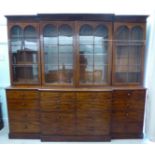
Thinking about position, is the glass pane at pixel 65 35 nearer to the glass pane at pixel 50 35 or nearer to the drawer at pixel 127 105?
the glass pane at pixel 50 35

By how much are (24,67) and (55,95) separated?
74 centimetres

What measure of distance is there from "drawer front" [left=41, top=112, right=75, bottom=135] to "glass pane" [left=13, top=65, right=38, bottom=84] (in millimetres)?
622

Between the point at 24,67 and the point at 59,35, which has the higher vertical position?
the point at 59,35

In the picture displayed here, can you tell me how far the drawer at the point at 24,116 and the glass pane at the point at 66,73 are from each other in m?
0.69

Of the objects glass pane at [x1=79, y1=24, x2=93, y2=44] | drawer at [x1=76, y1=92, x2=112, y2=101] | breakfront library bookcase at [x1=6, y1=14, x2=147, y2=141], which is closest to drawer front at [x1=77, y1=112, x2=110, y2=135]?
breakfront library bookcase at [x1=6, y1=14, x2=147, y2=141]

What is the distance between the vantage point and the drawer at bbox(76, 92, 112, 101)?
2785mm

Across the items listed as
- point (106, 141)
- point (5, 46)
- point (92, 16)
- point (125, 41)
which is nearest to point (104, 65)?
point (125, 41)

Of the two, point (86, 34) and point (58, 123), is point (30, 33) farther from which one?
point (58, 123)

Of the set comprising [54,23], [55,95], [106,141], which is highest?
[54,23]

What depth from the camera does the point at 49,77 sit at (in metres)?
2.96

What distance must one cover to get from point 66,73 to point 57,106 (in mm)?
554

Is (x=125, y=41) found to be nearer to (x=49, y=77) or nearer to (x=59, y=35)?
(x=59, y=35)

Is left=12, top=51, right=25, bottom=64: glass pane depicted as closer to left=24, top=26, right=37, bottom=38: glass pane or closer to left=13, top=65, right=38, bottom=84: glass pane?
left=13, top=65, right=38, bottom=84: glass pane

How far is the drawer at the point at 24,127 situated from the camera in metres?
2.92
